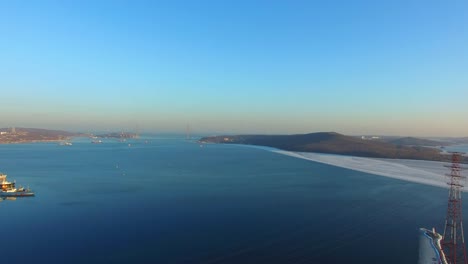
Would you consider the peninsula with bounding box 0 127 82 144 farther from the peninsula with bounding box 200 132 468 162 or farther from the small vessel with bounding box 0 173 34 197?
the small vessel with bounding box 0 173 34 197

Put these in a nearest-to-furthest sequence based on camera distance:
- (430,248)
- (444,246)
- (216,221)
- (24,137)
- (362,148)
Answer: (430,248)
(444,246)
(216,221)
(362,148)
(24,137)

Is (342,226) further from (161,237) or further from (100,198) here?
(100,198)

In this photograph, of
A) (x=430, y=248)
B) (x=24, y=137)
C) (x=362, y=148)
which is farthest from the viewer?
(x=24, y=137)

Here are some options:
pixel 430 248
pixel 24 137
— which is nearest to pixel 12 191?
pixel 430 248

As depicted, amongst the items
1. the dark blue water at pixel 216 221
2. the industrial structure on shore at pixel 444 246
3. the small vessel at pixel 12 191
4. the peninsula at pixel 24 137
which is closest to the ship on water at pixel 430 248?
the industrial structure on shore at pixel 444 246

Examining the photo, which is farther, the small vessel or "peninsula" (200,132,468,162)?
"peninsula" (200,132,468,162)

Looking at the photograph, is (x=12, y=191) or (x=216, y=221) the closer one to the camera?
(x=216, y=221)

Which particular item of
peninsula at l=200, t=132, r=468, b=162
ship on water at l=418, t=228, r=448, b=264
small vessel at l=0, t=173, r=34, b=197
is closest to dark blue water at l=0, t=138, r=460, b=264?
ship on water at l=418, t=228, r=448, b=264

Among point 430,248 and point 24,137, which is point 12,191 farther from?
point 24,137

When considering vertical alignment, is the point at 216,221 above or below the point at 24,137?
below
